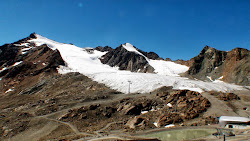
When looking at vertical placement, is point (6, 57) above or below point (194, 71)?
above

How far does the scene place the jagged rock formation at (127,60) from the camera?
109 meters

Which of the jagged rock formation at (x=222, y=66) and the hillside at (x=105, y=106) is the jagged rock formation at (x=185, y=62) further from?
the hillside at (x=105, y=106)

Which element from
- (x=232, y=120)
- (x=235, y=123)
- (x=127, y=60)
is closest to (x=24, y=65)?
(x=127, y=60)

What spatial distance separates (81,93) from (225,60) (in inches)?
2623

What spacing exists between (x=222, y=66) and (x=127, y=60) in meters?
60.9

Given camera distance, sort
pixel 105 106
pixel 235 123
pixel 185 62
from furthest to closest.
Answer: pixel 185 62 < pixel 105 106 < pixel 235 123

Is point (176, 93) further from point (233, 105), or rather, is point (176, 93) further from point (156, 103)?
point (233, 105)

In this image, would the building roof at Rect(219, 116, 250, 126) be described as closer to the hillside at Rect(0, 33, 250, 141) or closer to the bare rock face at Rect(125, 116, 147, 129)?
the hillside at Rect(0, 33, 250, 141)

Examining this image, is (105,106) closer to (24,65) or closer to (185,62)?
(24,65)

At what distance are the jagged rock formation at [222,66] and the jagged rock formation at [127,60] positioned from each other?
2714cm

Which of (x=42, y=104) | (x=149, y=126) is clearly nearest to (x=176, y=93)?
(x=149, y=126)

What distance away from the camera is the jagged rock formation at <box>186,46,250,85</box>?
67.1 meters

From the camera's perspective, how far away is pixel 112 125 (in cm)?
3322

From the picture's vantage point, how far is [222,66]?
77438 mm
